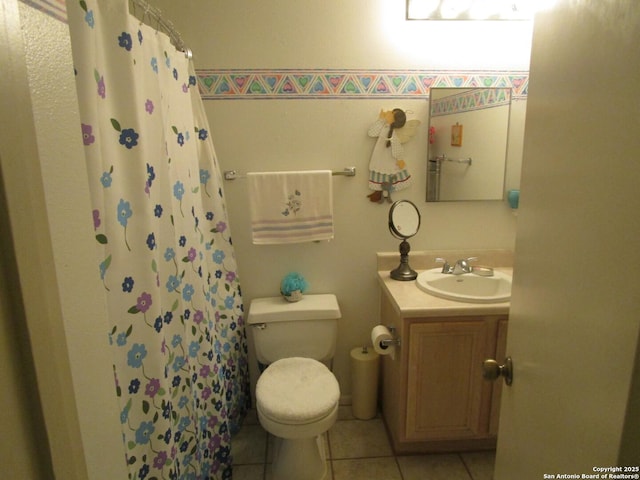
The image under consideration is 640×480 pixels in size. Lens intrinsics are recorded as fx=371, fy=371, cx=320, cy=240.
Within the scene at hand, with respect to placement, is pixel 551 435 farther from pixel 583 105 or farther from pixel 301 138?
pixel 301 138

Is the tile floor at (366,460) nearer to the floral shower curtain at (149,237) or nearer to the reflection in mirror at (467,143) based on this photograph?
the floral shower curtain at (149,237)

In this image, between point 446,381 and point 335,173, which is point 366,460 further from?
point 335,173

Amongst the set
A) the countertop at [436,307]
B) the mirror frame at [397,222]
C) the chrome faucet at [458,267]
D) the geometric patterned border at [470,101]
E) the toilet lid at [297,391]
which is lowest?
the toilet lid at [297,391]

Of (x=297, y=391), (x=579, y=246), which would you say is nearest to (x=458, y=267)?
(x=297, y=391)

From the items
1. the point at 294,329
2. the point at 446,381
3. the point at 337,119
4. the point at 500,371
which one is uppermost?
the point at 337,119

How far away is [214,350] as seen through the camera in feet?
5.24

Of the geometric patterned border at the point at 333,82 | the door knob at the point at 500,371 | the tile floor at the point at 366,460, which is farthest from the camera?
the geometric patterned border at the point at 333,82

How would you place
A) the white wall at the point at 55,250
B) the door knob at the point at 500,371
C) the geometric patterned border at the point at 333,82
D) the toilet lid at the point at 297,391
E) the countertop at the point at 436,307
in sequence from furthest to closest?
1. the geometric patterned border at the point at 333,82
2. the countertop at the point at 436,307
3. the toilet lid at the point at 297,391
4. the door knob at the point at 500,371
5. the white wall at the point at 55,250

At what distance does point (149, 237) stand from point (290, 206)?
90 centimetres

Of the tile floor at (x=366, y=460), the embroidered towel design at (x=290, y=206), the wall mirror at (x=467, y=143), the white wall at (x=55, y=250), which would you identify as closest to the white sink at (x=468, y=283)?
the wall mirror at (x=467, y=143)

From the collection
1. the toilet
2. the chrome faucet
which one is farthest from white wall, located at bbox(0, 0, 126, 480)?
the chrome faucet

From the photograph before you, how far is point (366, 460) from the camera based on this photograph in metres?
1.78

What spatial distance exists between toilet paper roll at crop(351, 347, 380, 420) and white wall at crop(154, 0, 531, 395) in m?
0.16

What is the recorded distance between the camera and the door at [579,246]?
0.49 metres
